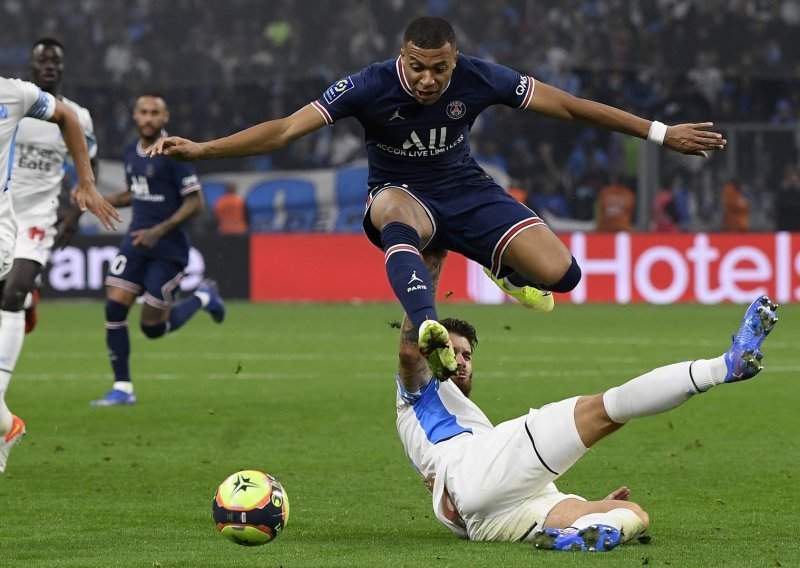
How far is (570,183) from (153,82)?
252 inches

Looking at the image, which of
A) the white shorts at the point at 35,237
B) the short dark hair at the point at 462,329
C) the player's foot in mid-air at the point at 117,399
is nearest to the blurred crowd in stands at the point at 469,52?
the player's foot in mid-air at the point at 117,399

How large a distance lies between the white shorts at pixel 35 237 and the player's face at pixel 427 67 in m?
3.12

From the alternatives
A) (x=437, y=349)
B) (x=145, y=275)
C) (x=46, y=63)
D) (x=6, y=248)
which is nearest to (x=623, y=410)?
(x=437, y=349)

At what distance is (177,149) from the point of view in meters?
6.23

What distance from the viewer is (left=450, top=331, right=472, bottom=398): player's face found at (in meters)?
6.21

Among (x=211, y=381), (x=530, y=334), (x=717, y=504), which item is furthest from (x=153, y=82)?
(x=717, y=504)

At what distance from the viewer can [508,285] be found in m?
7.91

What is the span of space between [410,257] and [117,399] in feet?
15.9

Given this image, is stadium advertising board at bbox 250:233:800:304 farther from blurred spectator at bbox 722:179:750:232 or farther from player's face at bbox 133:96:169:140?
player's face at bbox 133:96:169:140

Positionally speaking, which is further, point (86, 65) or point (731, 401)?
point (86, 65)

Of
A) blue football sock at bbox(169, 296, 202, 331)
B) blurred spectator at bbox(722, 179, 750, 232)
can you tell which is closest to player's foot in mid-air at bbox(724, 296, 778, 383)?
blue football sock at bbox(169, 296, 202, 331)

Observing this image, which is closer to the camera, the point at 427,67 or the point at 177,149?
the point at 177,149

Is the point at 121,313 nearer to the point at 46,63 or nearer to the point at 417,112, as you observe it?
the point at 46,63

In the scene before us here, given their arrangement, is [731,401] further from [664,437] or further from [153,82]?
[153,82]
